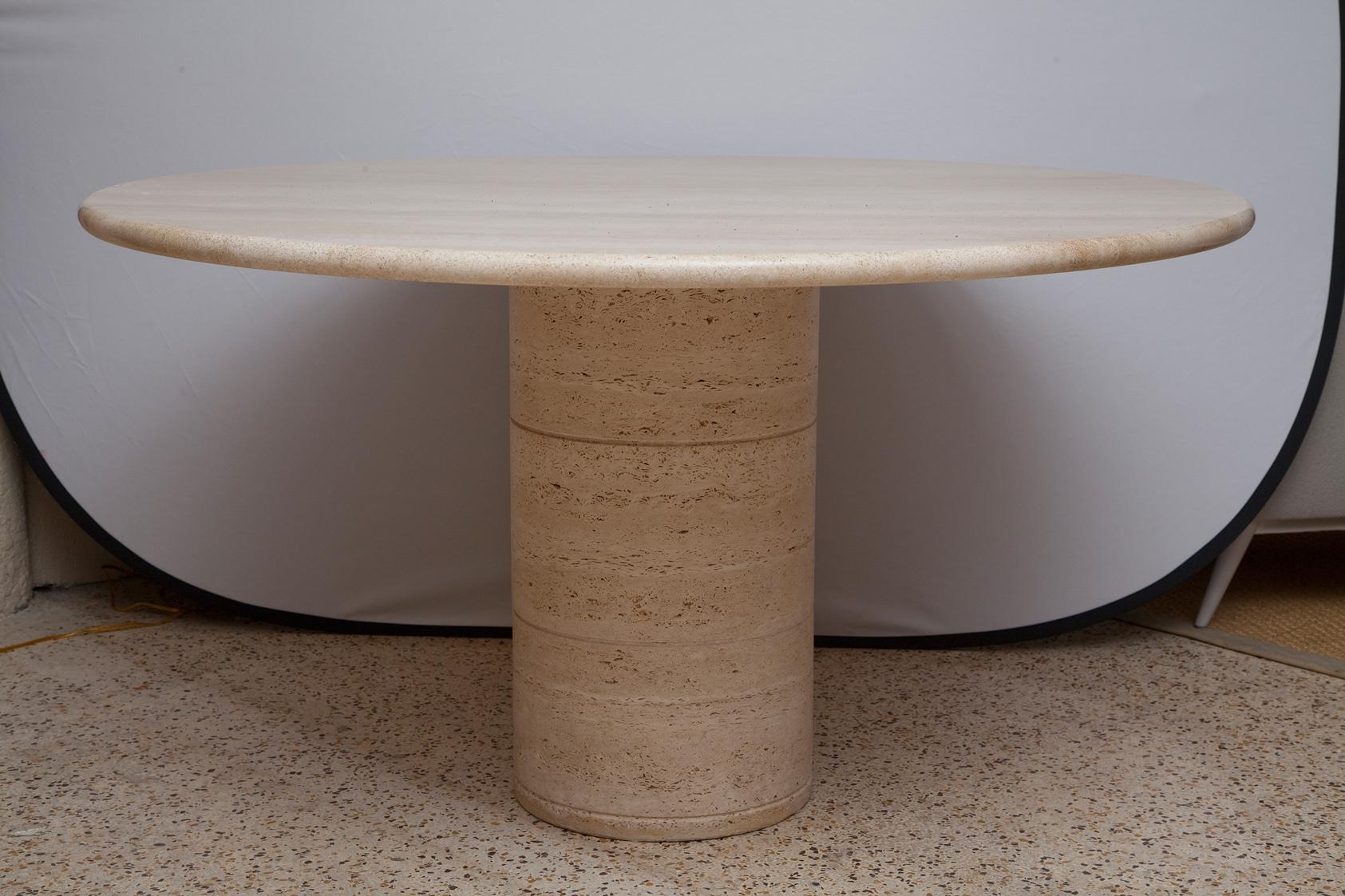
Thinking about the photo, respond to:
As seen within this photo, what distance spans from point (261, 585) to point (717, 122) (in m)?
1.36

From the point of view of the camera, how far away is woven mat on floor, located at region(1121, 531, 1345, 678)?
2924 mm

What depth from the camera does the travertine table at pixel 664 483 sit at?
1.91 metres

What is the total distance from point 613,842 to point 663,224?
100 cm

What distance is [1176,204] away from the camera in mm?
1833

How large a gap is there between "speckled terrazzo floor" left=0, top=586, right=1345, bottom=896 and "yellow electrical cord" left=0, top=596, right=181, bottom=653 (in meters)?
0.04

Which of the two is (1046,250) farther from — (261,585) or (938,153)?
(261,585)

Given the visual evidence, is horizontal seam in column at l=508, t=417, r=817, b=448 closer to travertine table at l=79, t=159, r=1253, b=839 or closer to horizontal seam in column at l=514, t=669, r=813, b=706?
travertine table at l=79, t=159, r=1253, b=839

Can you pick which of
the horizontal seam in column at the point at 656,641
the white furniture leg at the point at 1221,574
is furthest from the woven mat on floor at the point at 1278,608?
the horizontal seam in column at the point at 656,641

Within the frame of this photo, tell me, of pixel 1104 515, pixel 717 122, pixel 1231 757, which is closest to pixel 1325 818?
pixel 1231 757

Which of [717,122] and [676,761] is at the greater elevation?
[717,122]

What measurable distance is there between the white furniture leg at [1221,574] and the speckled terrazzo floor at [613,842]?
0.32ft

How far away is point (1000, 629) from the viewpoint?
297 centimetres

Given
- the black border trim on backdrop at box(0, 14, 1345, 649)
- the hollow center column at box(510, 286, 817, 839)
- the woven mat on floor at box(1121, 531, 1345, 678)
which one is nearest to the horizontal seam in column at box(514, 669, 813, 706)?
the hollow center column at box(510, 286, 817, 839)

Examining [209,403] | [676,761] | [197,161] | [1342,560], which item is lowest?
[1342,560]
